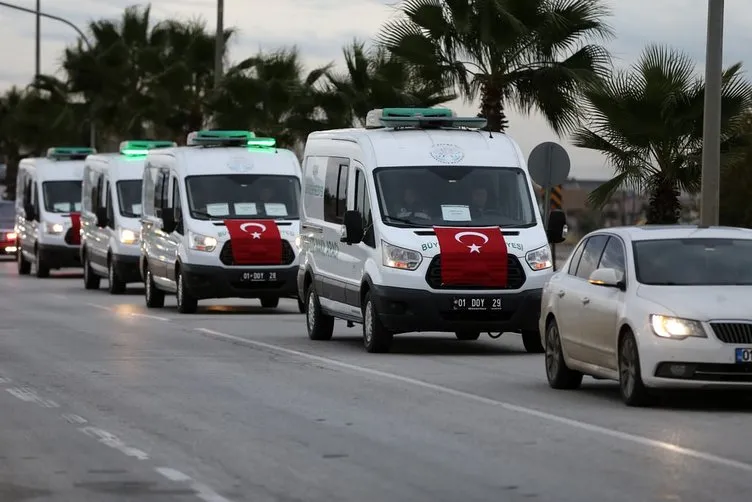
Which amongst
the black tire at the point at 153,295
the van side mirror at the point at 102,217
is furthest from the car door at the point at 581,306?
the van side mirror at the point at 102,217

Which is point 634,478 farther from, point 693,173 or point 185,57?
point 185,57

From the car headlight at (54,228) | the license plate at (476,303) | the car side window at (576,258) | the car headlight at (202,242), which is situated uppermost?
the car side window at (576,258)

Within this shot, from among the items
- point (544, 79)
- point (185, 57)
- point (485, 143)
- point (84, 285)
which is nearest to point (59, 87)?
point (185, 57)

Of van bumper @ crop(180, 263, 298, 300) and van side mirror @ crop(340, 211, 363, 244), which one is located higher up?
van side mirror @ crop(340, 211, 363, 244)

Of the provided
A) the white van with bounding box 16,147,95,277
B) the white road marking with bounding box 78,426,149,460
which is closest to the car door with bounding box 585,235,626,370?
the white road marking with bounding box 78,426,149,460

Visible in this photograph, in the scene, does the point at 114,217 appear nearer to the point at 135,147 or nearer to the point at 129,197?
the point at 129,197

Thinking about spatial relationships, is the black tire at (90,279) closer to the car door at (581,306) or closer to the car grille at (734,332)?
the car door at (581,306)

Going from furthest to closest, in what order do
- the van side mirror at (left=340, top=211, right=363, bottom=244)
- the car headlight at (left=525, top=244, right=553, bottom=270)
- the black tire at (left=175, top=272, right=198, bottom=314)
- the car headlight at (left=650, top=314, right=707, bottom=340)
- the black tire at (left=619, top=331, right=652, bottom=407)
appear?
the black tire at (left=175, top=272, right=198, bottom=314), the van side mirror at (left=340, top=211, right=363, bottom=244), the car headlight at (left=525, top=244, right=553, bottom=270), the black tire at (left=619, top=331, right=652, bottom=407), the car headlight at (left=650, top=314, right=707, bottom=340)

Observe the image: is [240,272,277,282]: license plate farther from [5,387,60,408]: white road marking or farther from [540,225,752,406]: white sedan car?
[5,387,60,408]: white road marking

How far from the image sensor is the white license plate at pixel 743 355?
14.4m

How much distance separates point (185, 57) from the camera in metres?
56.8

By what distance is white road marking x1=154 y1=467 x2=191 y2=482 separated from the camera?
10801mm

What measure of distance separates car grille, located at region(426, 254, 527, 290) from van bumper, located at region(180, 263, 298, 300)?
871cm

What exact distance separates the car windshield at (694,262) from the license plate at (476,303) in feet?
17.6
